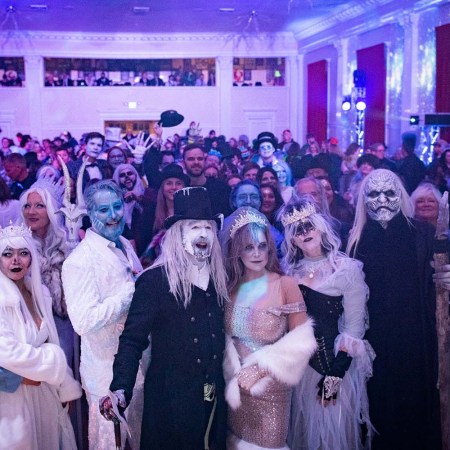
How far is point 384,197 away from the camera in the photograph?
3.50 m

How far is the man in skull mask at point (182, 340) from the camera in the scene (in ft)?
8.75

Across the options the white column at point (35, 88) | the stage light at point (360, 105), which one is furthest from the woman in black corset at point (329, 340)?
the white column at point (35, 88)

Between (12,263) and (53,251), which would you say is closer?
(12,263)

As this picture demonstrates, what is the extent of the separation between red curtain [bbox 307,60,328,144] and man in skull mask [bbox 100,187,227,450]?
46.8ft

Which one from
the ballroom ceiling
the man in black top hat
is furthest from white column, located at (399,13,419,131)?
the man in black top hat

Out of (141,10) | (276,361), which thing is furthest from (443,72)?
(276,361)

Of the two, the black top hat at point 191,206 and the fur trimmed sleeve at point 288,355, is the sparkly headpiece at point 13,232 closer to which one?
the black top hat at point 191,206

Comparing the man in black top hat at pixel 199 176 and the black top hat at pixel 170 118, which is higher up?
the black top hat at pixel 170 118

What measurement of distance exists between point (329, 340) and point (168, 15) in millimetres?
12820

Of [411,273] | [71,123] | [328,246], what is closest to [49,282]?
[328,246]

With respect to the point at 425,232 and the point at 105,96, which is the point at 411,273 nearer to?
the point at 425,232

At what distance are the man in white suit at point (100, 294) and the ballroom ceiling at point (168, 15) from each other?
1036 cm

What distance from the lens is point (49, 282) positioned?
349cm

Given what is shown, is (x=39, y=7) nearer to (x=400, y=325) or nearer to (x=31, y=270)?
(x=31, y=270)
